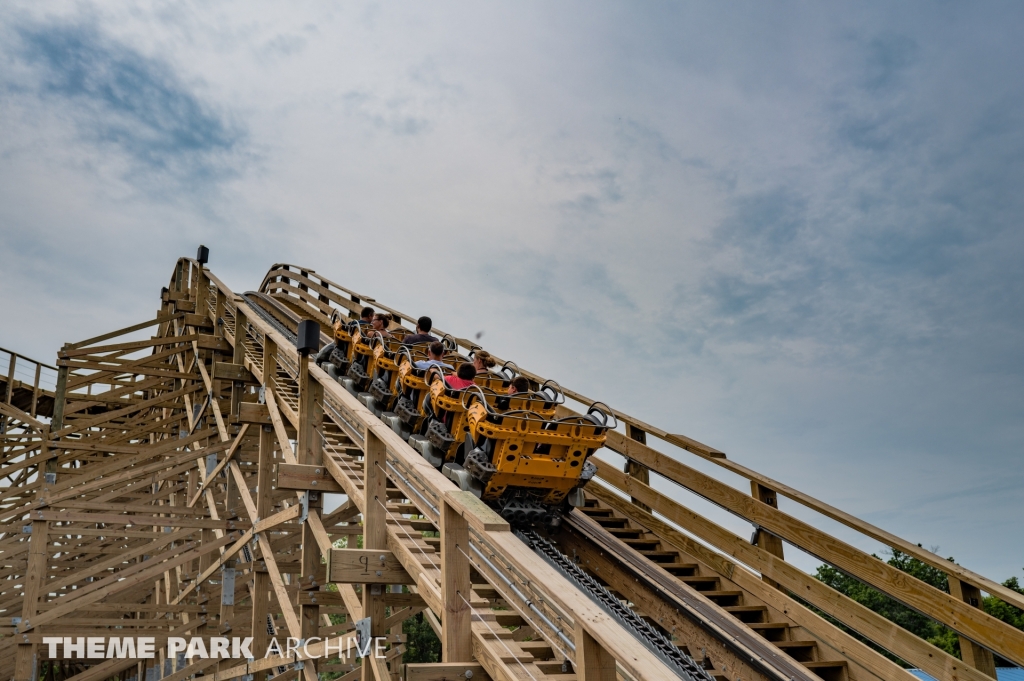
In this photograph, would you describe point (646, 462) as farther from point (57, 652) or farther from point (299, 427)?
point (57, 652)

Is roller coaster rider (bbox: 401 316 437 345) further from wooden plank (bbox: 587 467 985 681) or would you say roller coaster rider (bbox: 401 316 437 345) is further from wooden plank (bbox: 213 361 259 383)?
wooden plank (bbox: 213 361 259 383)

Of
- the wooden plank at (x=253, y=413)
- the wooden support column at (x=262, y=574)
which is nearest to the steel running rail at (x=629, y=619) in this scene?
the wooden support column at (x=262, y=574)

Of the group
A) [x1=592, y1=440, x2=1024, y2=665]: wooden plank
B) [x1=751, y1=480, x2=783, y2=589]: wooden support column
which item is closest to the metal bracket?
[x1=751, y1=480, x2=783, y2=589]: wooden support column

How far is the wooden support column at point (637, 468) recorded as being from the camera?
Result: 313 inches

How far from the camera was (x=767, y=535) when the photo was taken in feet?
21.6

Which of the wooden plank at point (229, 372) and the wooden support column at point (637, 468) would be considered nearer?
the wooden support column at point (637, 468)

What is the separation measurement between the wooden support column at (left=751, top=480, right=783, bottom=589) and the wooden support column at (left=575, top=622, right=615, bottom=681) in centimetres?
371

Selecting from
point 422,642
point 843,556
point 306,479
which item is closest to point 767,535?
point 843,556

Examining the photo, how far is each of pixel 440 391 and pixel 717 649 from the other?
10.6 ft

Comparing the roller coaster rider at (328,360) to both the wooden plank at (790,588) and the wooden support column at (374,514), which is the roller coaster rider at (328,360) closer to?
the wooden plank at (790,588)

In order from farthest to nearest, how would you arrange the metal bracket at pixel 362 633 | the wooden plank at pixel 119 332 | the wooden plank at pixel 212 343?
the wooden plank at pixel 119 332 < the wooden plank at pixel 212 343 < the metal bracket at pixel 362 633

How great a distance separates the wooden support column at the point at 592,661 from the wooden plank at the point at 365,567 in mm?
2397

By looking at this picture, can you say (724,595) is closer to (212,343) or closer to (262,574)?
(262,574)

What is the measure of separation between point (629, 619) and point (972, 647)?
2050mm
